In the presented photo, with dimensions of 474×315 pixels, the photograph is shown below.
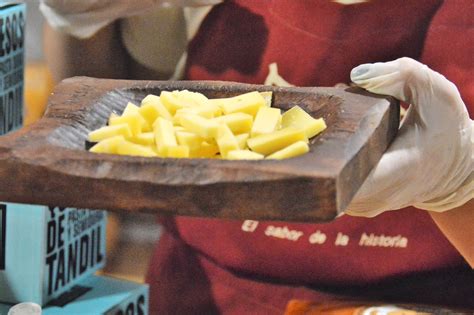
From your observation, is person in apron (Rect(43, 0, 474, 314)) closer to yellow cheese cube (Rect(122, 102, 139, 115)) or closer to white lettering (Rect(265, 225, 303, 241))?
white lettering (Rect(265, 225, 303, 241))

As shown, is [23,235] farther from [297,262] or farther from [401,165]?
[401,165]

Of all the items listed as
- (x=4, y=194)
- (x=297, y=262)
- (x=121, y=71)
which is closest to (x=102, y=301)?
(x=297, y=262)

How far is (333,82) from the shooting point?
5.78ft

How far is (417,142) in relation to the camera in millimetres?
1128

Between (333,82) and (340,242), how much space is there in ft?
1.16

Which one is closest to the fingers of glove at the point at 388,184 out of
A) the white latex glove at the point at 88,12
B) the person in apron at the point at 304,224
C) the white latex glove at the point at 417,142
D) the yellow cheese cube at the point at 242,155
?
the white latex glove at the point at 417,142

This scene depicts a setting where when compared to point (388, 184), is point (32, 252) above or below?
below

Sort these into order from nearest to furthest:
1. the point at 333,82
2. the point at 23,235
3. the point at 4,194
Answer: the point at 4,194 < the point at 23,235 < the point at 333,82

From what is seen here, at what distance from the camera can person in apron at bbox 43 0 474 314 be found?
1701mm

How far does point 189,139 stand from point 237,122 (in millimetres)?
68

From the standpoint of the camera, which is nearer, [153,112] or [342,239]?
[153,112]

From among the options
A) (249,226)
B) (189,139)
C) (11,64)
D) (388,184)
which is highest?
(189,139)

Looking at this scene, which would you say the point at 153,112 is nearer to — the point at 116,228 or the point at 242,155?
the point at 242,155

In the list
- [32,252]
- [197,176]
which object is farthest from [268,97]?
[32,252]
